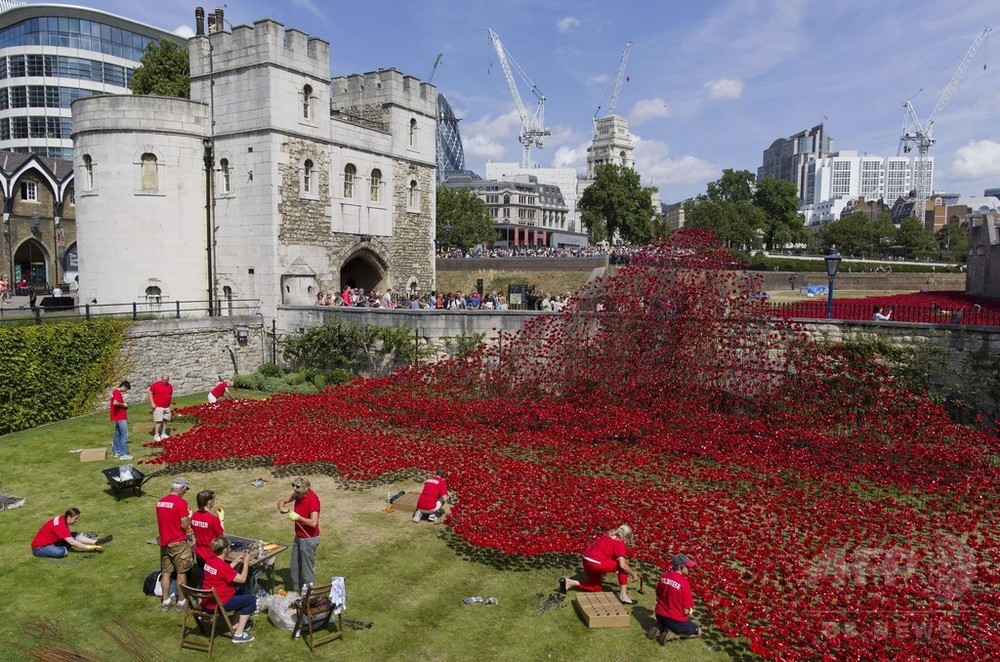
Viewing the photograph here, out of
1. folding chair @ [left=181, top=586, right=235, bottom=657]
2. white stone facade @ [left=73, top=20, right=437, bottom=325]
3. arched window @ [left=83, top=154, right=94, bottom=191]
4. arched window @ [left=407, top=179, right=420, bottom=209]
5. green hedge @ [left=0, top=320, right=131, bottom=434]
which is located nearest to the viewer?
folding chair @ [left=181, top=586, right=235, bottom=657]

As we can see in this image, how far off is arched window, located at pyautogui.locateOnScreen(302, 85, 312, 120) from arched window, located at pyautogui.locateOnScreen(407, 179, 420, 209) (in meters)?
6.79

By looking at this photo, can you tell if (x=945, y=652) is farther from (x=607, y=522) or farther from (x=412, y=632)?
(x=412, y=632)

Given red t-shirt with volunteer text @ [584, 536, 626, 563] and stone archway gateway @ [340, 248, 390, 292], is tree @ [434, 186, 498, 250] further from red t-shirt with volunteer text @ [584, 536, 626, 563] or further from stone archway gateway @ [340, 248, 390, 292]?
red t-shirt with volunteer text @ [584, 536, 626, 563]

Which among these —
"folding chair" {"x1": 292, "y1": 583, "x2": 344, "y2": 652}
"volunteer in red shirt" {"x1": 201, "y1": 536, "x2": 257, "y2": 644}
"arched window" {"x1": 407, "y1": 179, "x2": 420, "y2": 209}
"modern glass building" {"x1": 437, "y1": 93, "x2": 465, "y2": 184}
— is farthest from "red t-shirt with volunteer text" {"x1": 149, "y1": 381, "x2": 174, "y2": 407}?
"modern glass building" {"x1": 437, "y1": 93, "x2": 465, "y2": 184}

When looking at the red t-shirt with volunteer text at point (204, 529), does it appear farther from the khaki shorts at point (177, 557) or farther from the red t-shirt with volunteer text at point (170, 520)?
the red t-shirt with volunteer text at point (170, 520)

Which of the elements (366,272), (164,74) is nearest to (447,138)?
(164,74)

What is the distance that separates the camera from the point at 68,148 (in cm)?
6506

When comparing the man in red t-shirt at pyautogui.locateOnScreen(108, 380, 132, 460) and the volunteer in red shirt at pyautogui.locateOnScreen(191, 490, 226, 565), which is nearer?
the volunteer in red shirt at pyautogui.locateOnScreen(191, 490, 226, 565)

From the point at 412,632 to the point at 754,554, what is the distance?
17.7 ft

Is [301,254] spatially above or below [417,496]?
above

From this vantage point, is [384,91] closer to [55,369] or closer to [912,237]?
[55,369]

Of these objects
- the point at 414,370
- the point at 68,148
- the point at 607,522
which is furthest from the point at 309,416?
the point at 68,148

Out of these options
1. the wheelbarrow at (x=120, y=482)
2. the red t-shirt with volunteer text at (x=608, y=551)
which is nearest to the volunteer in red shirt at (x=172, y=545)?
the wheelbarrow at (x=120, y=482)

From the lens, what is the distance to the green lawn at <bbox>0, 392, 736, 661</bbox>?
824 cm
